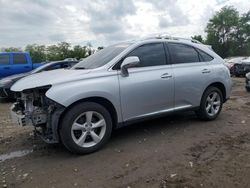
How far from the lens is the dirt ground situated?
3.24 metres

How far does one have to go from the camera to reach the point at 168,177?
3.26 m

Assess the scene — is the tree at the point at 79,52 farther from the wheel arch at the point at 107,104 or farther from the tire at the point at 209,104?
the wheel arch at the point at 107,104

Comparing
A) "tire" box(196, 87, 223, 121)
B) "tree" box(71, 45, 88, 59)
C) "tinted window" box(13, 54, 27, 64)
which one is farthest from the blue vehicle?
"tree" box(71, 45, 88, 59)

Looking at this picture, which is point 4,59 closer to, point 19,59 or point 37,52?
point 19,59

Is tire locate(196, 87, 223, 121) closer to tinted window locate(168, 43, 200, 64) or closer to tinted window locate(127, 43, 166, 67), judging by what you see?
tinted window locate(168, 43, 200, 64)

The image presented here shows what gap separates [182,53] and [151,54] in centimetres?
79

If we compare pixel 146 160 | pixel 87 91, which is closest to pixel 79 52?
pixel 87 91

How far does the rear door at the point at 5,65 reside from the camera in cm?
1139

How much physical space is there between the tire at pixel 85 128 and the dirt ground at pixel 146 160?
0.55 feet

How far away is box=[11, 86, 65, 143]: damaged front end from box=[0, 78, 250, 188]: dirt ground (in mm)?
403

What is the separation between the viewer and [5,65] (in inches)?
453

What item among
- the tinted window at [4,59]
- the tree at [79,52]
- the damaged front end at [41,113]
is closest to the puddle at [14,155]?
Answer: the damaged front end at [41,113]

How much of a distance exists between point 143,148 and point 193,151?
30.3 inches

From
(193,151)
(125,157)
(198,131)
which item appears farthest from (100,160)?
(198,131)
